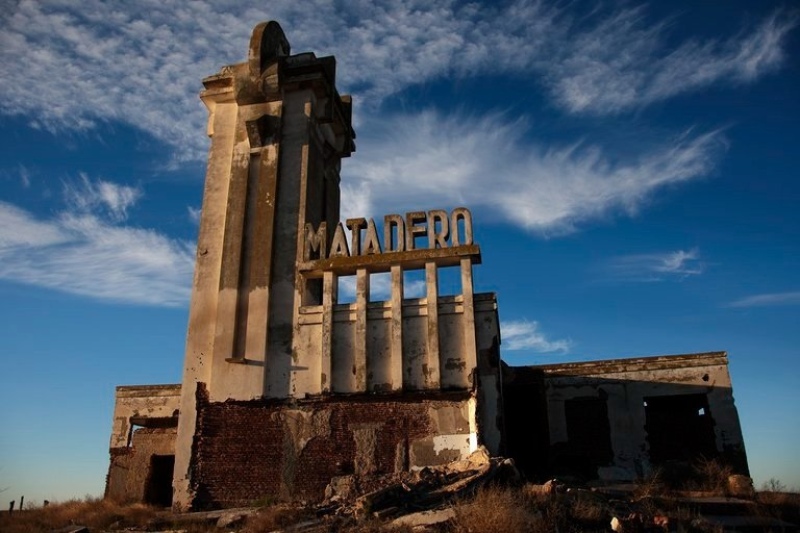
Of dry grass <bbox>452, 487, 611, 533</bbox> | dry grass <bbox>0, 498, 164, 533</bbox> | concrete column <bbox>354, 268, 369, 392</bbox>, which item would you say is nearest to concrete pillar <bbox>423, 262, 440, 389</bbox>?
concrete column <bbox>354, 268, 369, 392</bbox>

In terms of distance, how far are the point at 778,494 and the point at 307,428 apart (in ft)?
35.2

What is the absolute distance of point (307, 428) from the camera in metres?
15.5

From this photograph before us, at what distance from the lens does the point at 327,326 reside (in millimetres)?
16281

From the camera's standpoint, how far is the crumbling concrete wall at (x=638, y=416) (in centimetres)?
1823

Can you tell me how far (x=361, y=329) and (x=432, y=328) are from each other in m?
1.85

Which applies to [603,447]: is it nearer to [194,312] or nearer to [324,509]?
[324,509]

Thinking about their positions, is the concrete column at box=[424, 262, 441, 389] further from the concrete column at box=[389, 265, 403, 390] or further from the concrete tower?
the concrete tower

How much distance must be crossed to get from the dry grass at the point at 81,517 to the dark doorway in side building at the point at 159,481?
5.73ft

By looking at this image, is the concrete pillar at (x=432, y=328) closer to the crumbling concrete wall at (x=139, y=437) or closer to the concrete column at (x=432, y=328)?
the concrete column at (x=432, y=328)

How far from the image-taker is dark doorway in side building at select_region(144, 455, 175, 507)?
20297 millimetres

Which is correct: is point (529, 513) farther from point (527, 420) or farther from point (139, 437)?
point (139, 437)

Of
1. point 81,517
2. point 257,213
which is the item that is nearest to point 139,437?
point 81,517

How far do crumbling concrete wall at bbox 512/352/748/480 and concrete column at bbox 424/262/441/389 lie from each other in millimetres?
5984

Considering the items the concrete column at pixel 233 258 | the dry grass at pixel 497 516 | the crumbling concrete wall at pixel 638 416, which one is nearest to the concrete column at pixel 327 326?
the concrete column at pixel 233 258
